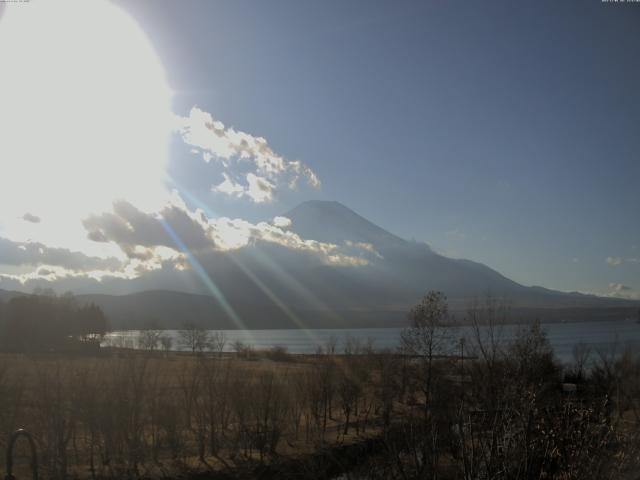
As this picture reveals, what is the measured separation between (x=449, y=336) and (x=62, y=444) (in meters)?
26.5

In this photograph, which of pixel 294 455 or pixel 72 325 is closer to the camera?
pixel 294 455

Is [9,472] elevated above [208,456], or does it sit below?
above

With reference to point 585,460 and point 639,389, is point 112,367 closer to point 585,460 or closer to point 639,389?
point 585,460

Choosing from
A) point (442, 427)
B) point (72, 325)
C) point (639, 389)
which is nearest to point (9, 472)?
point (442, 427)

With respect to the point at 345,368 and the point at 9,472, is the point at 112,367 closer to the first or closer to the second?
the point at 9,472

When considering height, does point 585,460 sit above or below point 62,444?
above

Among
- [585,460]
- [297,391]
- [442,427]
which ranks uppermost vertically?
[585,460]

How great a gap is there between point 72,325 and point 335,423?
6136cm

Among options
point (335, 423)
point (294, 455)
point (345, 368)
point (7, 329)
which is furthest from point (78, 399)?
point (7, 329)

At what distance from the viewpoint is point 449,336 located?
37.4 metres

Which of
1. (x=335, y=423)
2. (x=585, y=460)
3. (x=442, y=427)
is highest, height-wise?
(x=585, y=460)

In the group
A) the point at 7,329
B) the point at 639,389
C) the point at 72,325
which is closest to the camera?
the point at 639,389

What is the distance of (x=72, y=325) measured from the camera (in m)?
80.4

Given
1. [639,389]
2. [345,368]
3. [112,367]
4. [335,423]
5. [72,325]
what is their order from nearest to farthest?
[112,367] < [639,389] < [335,423] < [345,368] < [72,325]
